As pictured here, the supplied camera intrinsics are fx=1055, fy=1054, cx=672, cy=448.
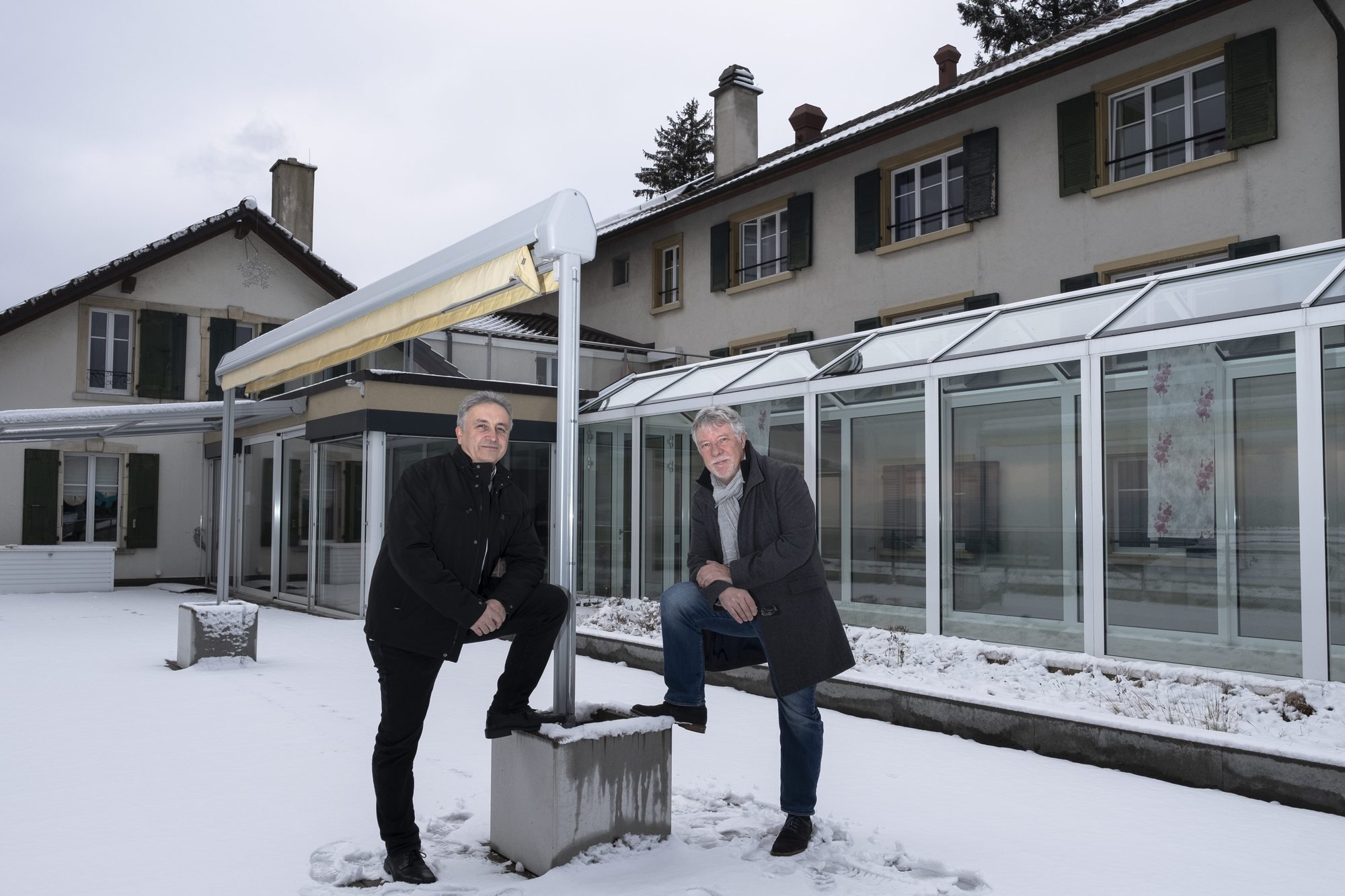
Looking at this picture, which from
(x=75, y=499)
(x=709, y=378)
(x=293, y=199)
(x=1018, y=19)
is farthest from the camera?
(x=1018, y=19)

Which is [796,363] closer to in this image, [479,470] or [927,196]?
[927,196]

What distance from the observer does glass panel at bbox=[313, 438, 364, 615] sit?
1106 centimetres

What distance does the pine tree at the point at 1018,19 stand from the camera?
2303cm

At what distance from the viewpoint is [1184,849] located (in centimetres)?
361

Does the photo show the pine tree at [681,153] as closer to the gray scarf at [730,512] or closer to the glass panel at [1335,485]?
the glass panel at [1335,485]

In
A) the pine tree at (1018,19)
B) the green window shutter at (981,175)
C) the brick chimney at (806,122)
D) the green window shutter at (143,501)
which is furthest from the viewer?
the pine tree at (1018,19)

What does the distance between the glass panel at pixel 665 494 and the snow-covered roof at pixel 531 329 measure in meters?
4.38

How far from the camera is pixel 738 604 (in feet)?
10.8

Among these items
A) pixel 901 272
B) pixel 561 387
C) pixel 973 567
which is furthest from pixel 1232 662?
pixel 901 272

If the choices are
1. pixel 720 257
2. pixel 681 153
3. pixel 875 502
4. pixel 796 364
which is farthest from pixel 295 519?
pixel 681 153

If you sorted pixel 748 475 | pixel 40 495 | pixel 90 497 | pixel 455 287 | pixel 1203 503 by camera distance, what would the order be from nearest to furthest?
pixel 748 475 < pixel 455 287 < pixel 1203 503 < pixel 40 495 < pixel 90 497

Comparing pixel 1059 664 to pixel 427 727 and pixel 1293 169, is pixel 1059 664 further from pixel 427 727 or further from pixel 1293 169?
pixel 1293 169

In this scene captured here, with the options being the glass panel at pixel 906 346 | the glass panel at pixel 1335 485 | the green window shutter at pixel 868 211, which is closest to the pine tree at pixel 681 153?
the green window shutter at pixel 868 211

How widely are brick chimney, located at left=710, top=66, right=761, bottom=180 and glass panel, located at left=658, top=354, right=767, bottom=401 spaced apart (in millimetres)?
7322
